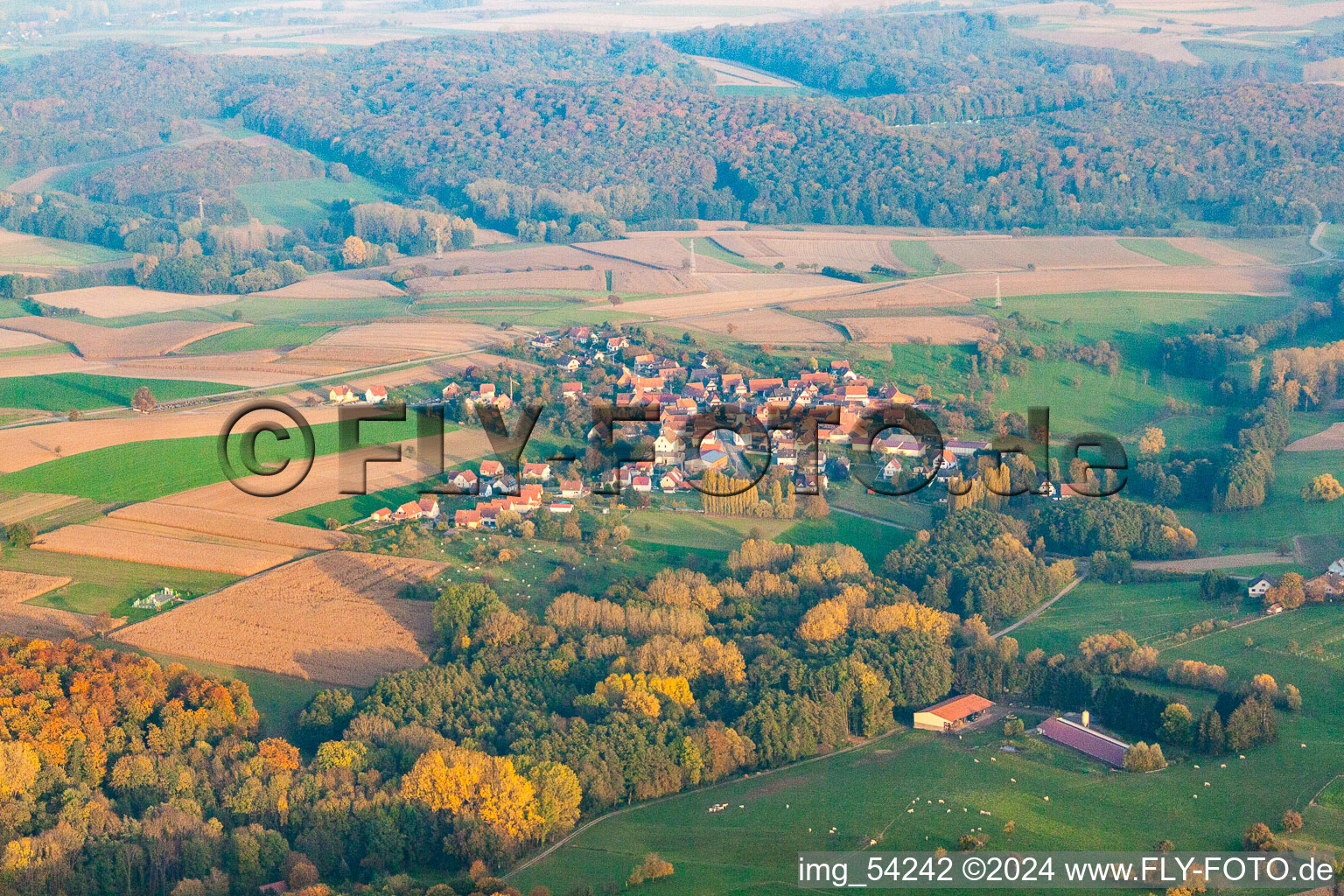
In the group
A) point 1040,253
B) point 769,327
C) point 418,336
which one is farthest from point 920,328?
point 418,336

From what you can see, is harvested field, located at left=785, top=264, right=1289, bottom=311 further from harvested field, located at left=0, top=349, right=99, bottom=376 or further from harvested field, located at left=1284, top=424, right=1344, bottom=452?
harvested field, located at left=0, top=349, right=99, bottom=376

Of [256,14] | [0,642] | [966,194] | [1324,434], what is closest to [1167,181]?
[966,194]

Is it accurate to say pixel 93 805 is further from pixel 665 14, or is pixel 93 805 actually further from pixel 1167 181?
pixel 665 14

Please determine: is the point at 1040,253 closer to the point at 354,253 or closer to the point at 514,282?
the point at 514,282

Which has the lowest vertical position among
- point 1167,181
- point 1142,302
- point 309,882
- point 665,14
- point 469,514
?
point 309,882

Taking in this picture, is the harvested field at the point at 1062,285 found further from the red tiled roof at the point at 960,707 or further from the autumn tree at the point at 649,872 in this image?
the autumn tree at the point at 649,872

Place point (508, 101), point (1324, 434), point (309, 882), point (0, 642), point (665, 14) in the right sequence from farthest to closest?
1. point (665, 14)
2. point (508, 101)
3. point (1324, 434)
4. point (0, 642)
5. point (309, 882)

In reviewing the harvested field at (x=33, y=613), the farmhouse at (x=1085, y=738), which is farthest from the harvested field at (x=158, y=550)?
the farmhouse at (x=1085, y=738)

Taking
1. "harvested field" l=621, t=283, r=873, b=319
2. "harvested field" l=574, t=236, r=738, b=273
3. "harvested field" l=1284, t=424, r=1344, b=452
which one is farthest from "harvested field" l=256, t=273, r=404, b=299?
"harvested field" l=1284, t=424, r=1344, b=452
